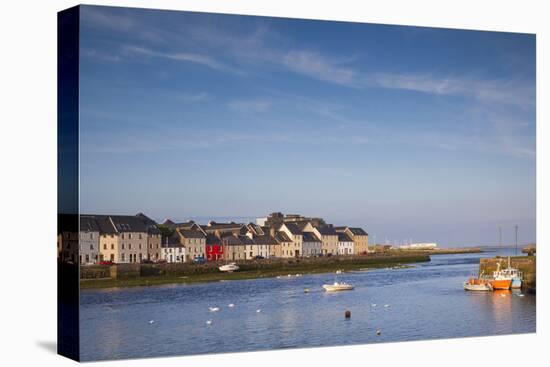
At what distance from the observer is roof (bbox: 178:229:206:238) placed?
56.3 ft

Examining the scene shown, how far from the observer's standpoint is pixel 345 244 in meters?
18.5

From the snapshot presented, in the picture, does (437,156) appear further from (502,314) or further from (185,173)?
(185,173)

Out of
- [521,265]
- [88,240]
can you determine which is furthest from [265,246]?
[521,265]

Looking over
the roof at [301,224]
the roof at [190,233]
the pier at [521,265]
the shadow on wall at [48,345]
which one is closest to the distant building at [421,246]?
the pier at [521,265]

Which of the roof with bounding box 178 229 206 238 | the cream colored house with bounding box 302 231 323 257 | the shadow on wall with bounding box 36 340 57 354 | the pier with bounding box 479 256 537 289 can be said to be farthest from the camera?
the pier with bounding box 479 256 537 289

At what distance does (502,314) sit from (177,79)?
675 cm

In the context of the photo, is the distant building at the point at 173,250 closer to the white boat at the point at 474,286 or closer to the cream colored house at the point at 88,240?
the cream colored house at the point at 88,240

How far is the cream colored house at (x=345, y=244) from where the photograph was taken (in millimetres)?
18328

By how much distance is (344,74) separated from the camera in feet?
60.5

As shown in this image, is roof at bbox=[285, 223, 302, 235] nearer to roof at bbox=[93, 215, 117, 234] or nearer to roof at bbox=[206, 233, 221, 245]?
roof at bbox=[206, 233, 221, 245]

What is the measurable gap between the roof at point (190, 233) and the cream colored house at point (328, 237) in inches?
75.3

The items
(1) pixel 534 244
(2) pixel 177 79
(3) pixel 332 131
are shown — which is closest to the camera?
(2) pixel 177 79

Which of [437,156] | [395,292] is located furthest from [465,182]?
[395,292]

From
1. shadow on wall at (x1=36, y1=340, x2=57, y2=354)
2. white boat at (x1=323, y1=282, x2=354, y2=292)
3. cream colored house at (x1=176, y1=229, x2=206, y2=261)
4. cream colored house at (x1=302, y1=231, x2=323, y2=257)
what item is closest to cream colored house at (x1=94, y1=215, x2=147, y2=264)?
cream colored house at (x1=176, y1=229, x2=206, y2=261)
